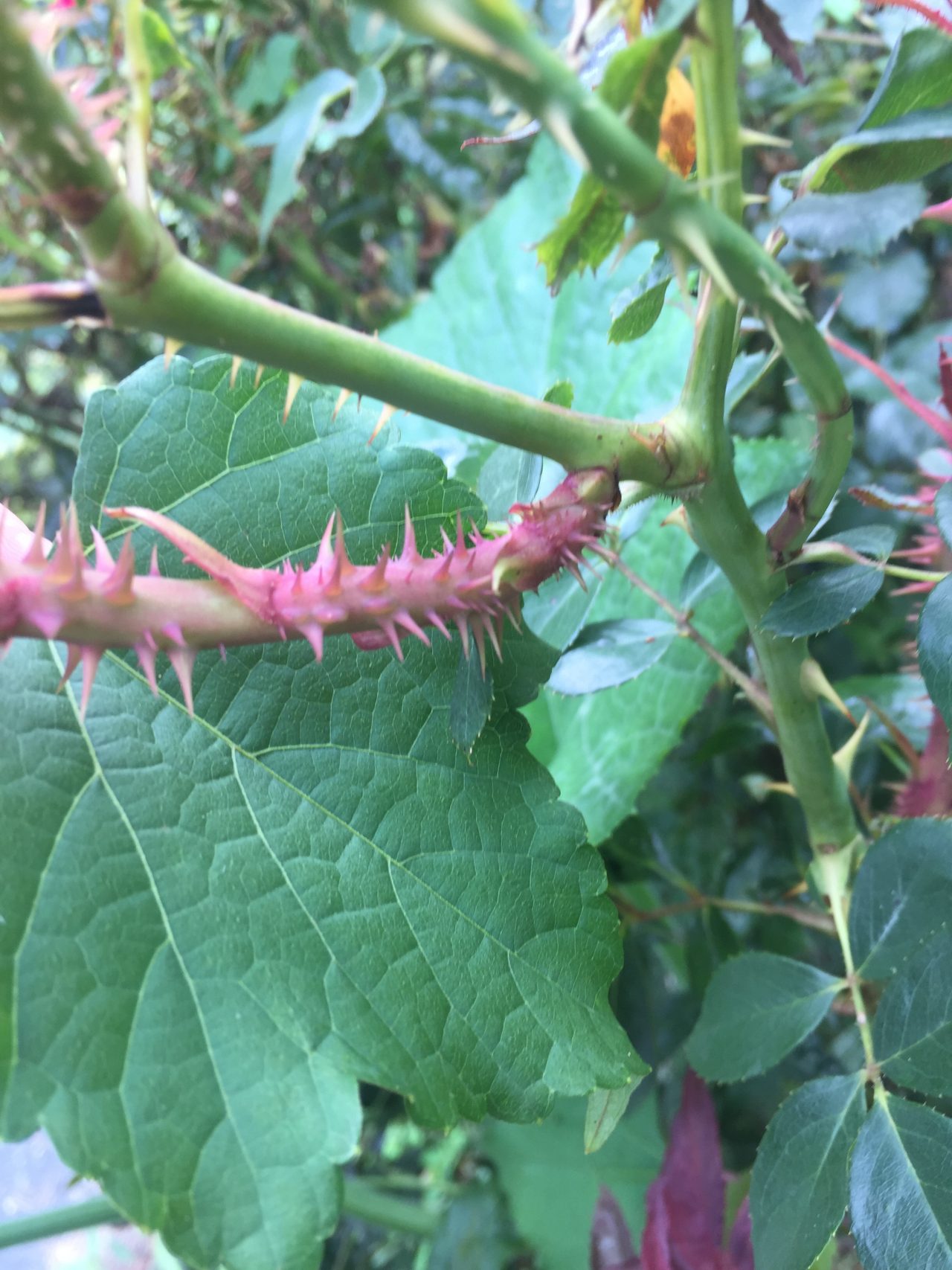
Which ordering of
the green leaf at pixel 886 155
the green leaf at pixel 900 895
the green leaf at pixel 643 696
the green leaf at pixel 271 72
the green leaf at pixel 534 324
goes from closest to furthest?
the green leaf at pixel 886 155 → the green leaf at pixel 900 895 → the green leaf at pixel 643 696 → the green leaf at pixel 534 324 → the green leaf at pixel 271 72

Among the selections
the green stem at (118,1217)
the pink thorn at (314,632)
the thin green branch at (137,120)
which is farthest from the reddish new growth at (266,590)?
the green stem at (118,1217)

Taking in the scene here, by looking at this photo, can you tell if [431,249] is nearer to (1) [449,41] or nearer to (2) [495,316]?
(2) [495,316]

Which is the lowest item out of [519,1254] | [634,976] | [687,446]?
[519,1254]

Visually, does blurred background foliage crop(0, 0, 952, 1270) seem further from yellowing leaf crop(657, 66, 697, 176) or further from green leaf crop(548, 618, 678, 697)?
green leaf crop(548, 618, 678, 697)

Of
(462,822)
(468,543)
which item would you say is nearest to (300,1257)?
(462,822)

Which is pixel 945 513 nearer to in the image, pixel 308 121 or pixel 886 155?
pixel 886 155

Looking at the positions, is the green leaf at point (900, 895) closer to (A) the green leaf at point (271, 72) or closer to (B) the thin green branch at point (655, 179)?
(B) the thin green branch at point (655, 179)
